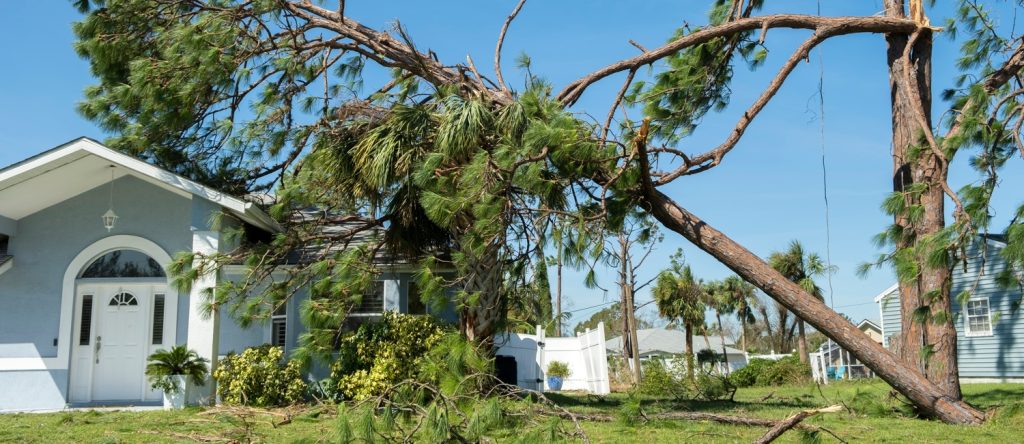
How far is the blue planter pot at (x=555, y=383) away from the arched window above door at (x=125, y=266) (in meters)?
13.8

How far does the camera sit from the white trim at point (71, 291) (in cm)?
1335

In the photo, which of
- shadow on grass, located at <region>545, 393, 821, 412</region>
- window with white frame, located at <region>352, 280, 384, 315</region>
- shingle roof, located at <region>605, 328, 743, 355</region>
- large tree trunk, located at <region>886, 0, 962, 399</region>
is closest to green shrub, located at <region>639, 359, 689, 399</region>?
shadow on grass, located at <region>545, 393, 821, 412</region>

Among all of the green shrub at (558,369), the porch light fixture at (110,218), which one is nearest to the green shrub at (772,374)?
the green shrub at (558,369)

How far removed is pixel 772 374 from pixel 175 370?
64.0 feet

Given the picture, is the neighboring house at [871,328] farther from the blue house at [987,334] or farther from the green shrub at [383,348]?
the green shrub at [383,348]

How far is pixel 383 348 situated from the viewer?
523 inches

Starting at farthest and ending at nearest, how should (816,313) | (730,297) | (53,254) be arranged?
(730,297) → (53,254) → (816,313)

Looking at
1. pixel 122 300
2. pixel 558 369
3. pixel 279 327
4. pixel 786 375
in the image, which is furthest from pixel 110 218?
pixel 786 375

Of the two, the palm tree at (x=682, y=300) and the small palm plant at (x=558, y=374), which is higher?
the palm tree at (x=682, y=300)

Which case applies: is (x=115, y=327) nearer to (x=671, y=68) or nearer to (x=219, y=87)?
(x=219, y=87)

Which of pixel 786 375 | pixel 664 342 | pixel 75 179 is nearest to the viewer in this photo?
pixel 75 179

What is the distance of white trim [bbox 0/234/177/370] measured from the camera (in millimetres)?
13352

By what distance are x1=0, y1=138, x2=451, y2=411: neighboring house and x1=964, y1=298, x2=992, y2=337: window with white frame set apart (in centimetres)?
1767

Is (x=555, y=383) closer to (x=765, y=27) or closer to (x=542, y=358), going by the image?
(x=542, y=358)
